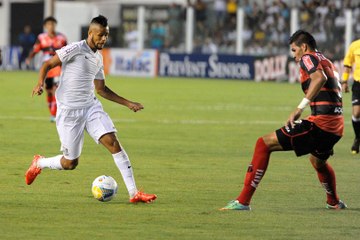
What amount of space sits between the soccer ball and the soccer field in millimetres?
85

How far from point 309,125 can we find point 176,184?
10.2ft

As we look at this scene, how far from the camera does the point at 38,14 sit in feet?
190

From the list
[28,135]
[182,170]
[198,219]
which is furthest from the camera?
[28,135]

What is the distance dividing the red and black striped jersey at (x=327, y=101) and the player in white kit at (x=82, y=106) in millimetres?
1911

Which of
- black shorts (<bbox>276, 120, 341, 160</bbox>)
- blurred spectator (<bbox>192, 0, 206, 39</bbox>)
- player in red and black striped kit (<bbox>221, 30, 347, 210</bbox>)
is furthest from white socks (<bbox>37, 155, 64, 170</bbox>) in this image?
blurred spectator (<bbox>192, 0, 206, 39</bbox>)

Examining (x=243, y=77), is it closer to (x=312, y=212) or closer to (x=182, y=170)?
(x=182, y=170)

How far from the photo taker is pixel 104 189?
487 inches

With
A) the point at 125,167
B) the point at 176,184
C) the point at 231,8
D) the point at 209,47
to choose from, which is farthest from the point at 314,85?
the point at 231,8

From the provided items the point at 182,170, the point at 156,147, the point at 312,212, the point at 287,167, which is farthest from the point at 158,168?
the point at 312,212

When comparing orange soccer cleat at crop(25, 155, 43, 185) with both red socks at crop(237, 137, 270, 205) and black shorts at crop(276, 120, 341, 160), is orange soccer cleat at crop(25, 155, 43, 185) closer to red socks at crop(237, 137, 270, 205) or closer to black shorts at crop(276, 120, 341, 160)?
red socks at crop(237, 137, 270, 205)

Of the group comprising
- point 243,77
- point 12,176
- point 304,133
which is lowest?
point 243,77

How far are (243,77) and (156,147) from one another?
86.9ft

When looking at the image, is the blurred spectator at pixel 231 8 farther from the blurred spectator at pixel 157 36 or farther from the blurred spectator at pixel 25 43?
the blurred spectator at pixel 25 43

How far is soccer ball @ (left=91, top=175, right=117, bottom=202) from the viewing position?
40.6 feet
